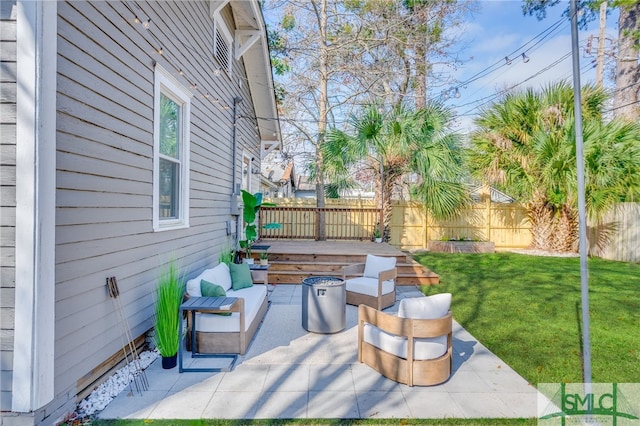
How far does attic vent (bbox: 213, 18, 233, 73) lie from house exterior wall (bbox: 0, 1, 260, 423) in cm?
133

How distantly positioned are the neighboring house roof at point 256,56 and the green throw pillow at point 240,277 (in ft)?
14.1

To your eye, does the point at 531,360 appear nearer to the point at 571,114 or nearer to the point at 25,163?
the point at 25,163

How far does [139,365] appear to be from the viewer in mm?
3277

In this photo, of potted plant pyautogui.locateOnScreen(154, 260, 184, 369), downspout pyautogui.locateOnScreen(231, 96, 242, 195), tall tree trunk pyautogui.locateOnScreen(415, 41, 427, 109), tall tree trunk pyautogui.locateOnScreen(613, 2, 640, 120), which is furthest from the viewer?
tall tree trunk pyautogui.locateOnScreen(415, 41, 427, 109)

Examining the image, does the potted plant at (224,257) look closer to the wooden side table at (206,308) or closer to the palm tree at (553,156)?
the wooden side table at (206,308)

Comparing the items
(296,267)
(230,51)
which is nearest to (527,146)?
(296,267)

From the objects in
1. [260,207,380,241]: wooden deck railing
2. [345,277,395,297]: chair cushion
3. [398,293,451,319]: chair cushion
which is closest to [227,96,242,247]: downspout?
[345,277,395,297]: chair cushion

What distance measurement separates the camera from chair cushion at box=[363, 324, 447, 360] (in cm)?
298

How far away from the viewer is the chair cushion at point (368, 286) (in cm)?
524

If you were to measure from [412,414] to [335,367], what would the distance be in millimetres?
962

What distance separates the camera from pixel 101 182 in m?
2.80

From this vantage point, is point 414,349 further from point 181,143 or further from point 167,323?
point 181,143

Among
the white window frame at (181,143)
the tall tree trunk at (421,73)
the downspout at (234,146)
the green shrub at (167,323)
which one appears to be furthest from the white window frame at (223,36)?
the tall tree trunk at (421,73)

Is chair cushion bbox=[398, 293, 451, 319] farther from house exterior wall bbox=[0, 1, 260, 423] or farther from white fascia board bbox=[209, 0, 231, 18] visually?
white fascia board bbox=[209, 0, 231, 18]
